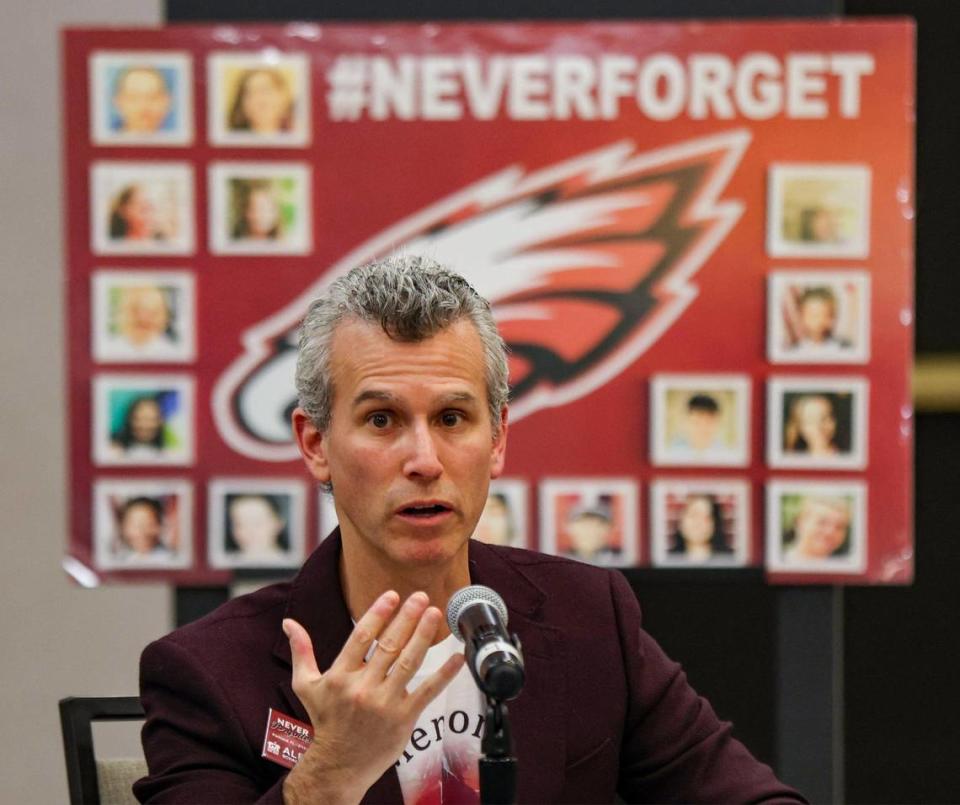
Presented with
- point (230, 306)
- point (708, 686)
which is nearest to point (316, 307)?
point (230, 306)

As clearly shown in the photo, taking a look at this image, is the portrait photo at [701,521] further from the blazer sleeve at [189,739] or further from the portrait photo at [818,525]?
the blazer sleeve at [189,739]

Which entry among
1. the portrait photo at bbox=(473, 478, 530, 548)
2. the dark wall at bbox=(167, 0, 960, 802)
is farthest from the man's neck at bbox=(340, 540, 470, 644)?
the dark wall at bbox=(167, 0, 960, 802)

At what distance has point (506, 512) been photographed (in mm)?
3221

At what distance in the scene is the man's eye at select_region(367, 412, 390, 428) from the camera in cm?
179

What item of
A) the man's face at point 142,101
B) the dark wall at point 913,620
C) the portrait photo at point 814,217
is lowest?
the dark wall at point 913,620

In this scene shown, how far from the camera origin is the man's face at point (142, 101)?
3.18 metres

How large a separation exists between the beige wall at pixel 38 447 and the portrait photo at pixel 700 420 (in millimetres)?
1339

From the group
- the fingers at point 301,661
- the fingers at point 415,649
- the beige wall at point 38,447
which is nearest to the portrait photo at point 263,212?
the beige wall at point 38,447

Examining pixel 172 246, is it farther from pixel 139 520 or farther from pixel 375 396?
pixel 375 396

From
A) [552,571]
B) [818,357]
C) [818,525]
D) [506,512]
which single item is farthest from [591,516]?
[552,571]

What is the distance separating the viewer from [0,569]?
3.41 meters

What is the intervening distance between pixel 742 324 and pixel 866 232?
38cm

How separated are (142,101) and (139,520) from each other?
40.3 inches

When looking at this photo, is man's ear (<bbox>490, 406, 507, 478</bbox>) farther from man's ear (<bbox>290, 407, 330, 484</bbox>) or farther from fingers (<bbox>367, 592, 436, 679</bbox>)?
fingers (<bbox>367, 592, 436, 679</bbox>)
